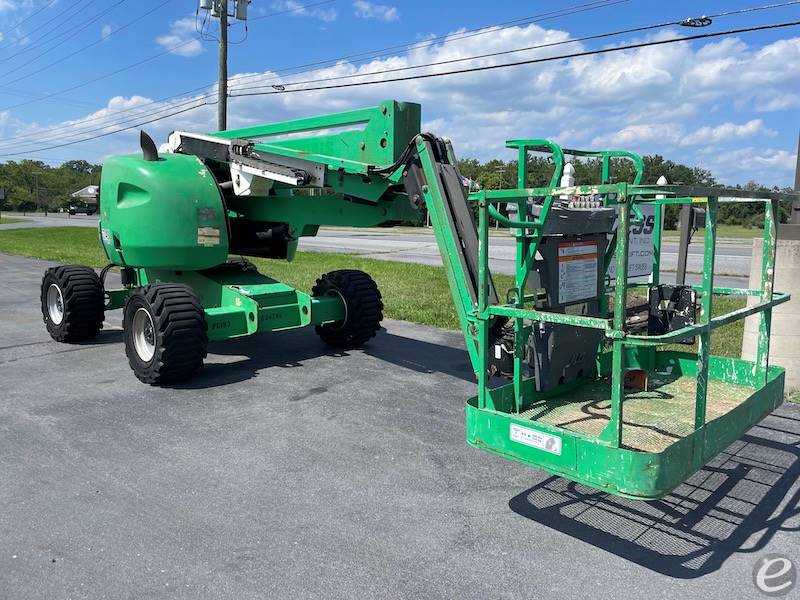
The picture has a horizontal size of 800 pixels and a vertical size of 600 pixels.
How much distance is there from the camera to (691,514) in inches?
156

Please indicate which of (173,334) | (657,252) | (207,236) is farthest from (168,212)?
(657,252)

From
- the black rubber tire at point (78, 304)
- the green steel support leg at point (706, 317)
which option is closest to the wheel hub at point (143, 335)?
the black rubber tire at point (78, 304)

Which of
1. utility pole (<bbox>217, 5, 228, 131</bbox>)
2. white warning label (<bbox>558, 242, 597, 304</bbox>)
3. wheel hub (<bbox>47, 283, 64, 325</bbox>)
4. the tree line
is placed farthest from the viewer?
the tree line

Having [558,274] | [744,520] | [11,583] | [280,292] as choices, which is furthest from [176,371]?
[744,520]

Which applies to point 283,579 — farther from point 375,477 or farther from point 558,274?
point 558,274

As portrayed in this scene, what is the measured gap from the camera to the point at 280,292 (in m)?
7.45

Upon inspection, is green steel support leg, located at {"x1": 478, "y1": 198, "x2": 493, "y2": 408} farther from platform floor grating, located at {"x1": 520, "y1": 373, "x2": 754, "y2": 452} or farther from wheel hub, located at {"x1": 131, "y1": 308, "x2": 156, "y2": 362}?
wheel hub, located at {"x1": 131, "y1": 308, "x2": 156, "y2": 362}

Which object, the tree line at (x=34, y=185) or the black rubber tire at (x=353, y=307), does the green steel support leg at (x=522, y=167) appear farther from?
the tree line at (x=34, y=185)

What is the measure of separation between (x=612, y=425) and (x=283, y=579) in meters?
1.76

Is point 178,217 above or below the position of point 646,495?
above

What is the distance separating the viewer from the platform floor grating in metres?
3.88

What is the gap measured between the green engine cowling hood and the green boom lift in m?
0.02

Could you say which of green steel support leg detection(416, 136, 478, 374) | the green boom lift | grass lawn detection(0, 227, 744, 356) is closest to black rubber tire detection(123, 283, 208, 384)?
the green boom lift

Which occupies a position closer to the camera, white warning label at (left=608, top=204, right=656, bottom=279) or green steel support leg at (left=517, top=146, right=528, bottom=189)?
green steel support leg at (left=517, top=146, right=528, bottom=189)
